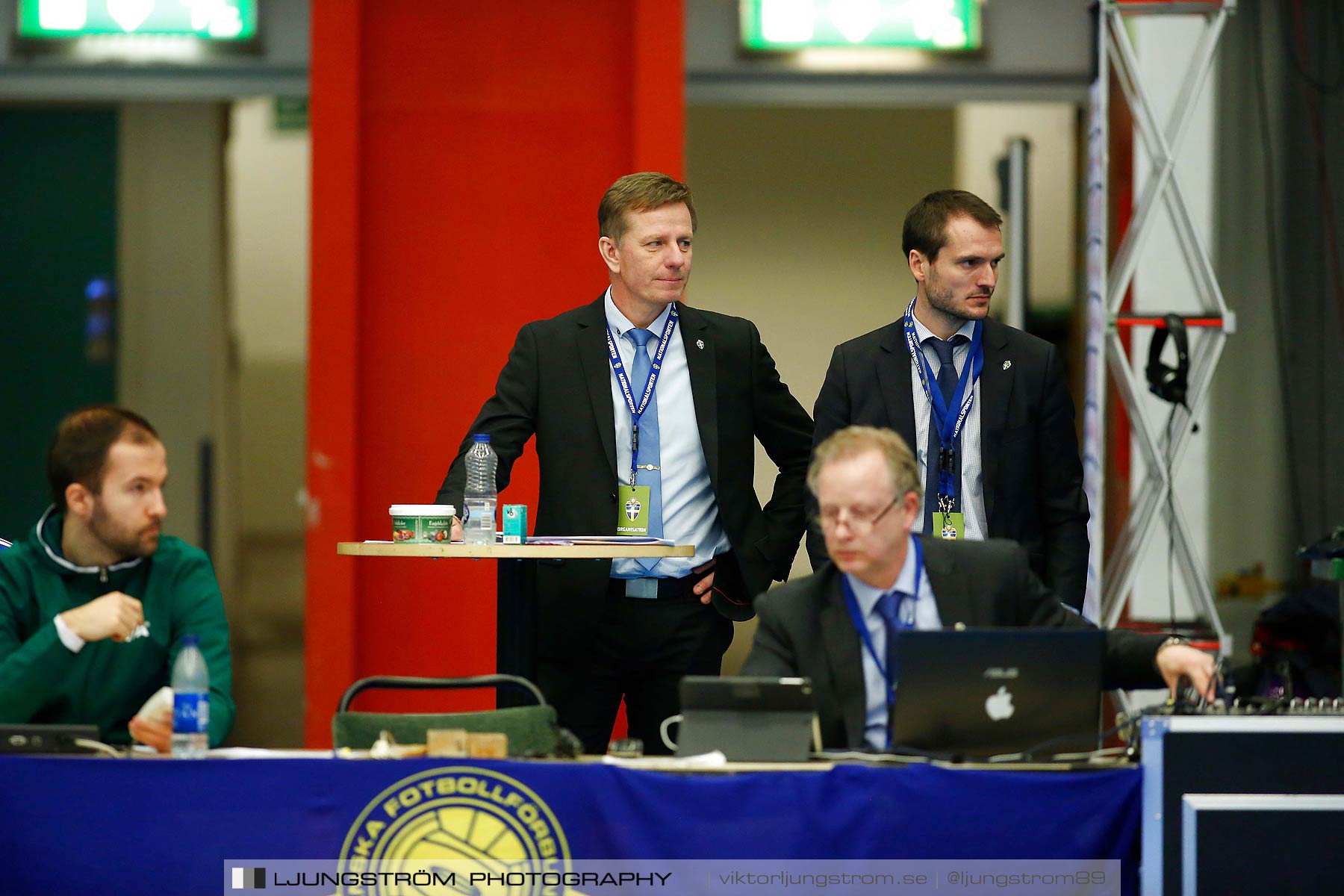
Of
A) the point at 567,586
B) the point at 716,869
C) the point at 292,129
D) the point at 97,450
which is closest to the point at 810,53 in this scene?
the point at 292,129

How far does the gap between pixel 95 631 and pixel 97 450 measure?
1.24 feet

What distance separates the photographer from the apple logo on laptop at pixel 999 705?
2.58 m

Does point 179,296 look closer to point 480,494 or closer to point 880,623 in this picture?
point 480,494

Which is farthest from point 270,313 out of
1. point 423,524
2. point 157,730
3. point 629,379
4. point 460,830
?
point 460,830

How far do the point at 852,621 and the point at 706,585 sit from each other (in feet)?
3.85

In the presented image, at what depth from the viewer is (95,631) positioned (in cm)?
284

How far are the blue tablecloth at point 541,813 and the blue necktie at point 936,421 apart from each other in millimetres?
1351

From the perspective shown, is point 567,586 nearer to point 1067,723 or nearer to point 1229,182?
point 1067,723

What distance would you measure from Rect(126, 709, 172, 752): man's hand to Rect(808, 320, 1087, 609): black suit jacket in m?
1.93

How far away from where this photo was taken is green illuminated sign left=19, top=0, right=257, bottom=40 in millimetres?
6258

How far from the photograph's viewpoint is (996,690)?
258cm

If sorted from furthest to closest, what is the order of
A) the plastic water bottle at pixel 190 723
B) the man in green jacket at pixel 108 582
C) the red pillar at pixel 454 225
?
1. the red pillar at pixel 454 225
2. the man in green jacket at pixel 108 582
3. the plastic water bottle at pixel 190 723

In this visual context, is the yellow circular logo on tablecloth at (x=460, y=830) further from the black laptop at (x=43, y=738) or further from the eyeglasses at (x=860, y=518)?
the eyeglasses at (x=860, y=518)

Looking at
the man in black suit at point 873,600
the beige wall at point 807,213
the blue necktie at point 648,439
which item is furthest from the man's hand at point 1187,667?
the beige wall at point 807,213
